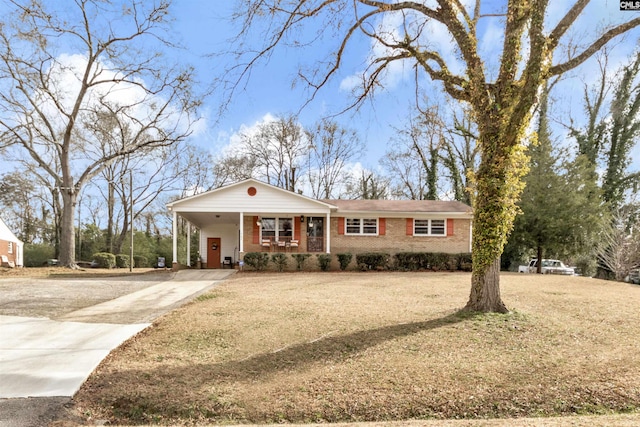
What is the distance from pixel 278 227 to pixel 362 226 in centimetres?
473

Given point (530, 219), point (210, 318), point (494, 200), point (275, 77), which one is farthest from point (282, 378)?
point (530, 219)

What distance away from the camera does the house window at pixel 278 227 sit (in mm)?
21172

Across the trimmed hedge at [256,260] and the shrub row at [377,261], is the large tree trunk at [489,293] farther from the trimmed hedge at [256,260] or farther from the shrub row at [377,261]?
the trimmed hedge at [256,260]

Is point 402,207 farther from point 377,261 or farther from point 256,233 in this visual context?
point 256,233

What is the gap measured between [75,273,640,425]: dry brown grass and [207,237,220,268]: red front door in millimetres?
16351

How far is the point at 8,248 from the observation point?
2752cm

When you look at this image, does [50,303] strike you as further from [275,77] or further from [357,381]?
[357,381]

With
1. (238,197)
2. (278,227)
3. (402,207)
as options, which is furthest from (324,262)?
(402,207)

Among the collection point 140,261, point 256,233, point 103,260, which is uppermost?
point 256,233

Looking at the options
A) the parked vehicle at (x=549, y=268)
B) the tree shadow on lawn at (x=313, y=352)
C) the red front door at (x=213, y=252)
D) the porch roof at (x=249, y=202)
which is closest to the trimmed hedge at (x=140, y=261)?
the red front door at (x=213, y=252)

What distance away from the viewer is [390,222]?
21781 mm

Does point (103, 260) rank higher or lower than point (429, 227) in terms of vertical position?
lower

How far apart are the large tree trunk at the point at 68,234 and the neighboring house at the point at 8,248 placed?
6108mm

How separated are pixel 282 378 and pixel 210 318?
137 inches
